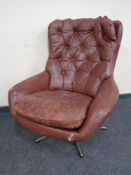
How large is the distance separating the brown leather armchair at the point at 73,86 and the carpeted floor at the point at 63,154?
5.0 inches

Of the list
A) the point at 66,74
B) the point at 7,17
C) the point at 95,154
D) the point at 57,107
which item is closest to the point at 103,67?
the point at 66,74

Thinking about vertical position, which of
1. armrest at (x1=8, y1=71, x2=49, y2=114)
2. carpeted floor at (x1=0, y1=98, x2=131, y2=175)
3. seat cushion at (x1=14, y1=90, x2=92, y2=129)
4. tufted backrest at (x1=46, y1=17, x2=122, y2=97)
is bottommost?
carpeted floor at (x1=0, y1=98, x2=131, y2=175)

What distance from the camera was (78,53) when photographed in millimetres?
2074

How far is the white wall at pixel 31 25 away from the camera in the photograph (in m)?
2.15

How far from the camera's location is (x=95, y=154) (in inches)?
70.0

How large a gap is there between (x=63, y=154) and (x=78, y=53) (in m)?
0.89

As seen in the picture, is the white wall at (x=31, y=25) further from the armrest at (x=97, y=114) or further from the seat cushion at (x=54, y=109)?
the armrest at (x=97, y=114)

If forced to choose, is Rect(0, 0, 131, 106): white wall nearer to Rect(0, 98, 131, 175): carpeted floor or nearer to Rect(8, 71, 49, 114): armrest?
Rect(8, 71, 49, 114): armrest

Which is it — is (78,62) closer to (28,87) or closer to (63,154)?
(28,87)

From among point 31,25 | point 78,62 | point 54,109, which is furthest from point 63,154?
point 31,25

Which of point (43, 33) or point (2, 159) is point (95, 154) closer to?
point (2, 159)

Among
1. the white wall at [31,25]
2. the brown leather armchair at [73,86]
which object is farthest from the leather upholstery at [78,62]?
the white wall at [31,25]

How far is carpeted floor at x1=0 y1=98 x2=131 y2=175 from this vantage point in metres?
1.62

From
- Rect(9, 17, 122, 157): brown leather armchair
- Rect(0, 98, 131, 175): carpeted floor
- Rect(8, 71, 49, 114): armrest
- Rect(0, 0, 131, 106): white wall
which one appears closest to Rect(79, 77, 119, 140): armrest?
Rect(9, 17, 122, 157): brown leather armchair
